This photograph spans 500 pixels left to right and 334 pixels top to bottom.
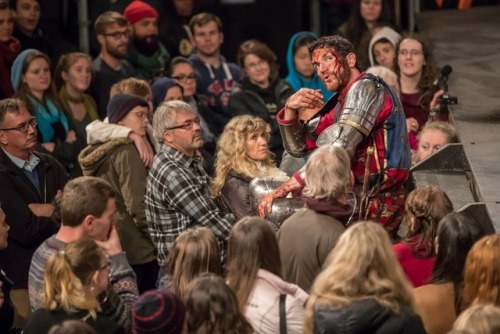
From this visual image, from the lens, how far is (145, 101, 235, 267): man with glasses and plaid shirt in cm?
809

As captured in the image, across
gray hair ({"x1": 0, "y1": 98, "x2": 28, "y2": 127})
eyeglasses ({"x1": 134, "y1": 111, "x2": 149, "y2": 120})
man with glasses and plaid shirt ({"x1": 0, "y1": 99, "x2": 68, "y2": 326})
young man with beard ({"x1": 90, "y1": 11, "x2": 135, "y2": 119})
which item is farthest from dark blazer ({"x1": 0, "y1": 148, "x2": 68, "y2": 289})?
young man with beard ({"x1": 90, "y1": 11, "x2": 135, "y2": 119})

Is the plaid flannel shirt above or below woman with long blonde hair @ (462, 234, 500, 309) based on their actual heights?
below

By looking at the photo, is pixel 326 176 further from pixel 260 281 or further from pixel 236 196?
pixel 236 196

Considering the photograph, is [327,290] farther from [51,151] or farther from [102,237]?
[51,151]

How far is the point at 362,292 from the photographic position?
227 inches

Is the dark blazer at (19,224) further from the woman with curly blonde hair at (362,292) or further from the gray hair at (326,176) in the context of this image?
the woman with curly blonde hair at (362,292)

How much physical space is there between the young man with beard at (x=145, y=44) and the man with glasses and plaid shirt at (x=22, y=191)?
3.07m

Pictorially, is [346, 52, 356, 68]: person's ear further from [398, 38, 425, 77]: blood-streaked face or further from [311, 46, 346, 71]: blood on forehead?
[398, 38, 425, 77]: blood-streaked face

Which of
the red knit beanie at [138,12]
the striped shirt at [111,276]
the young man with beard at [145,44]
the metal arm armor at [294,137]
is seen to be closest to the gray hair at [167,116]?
the metal arm armor at [294,137]

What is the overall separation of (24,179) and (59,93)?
205 cm

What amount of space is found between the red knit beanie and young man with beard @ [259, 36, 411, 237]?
4.33 metres

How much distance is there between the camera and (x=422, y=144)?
9.45 m

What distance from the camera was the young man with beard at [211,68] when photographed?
11547 mm

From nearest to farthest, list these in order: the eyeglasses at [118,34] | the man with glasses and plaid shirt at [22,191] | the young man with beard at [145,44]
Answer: the man with glasses and plaid shirt at [22,191]
the eyeglasses at [118,34]
the young man with beard at [145,44]
